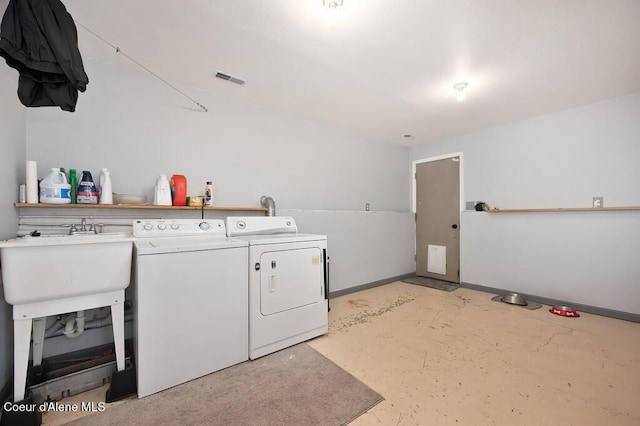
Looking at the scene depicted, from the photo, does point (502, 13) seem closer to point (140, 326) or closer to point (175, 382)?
point (140, 326)

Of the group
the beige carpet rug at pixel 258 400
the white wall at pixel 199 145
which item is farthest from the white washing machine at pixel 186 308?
the white wall at pixel 199 145

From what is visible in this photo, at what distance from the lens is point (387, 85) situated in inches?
99.3

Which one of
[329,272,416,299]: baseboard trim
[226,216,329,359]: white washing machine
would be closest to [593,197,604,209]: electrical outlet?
[329,272,416,299]: baseboard trim

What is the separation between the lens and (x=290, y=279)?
84.7 inches

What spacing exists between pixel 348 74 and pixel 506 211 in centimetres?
283

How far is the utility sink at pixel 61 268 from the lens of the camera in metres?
1.27

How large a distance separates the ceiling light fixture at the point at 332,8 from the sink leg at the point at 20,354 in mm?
2399

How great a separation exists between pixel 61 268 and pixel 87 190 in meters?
0.82

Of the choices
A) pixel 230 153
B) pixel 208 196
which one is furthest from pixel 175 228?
pixel 230 153

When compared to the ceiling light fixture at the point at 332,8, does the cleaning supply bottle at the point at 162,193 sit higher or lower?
lower

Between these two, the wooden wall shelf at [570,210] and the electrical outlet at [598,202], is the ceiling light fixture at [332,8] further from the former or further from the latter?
the electrical outlet at [598,202]

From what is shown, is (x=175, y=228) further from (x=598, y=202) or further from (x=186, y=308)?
(x=598, y=202)

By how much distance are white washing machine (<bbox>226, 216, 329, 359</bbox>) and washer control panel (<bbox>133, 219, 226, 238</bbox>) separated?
0.13 metres

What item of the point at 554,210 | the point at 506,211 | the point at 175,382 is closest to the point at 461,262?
the point at 506,211
